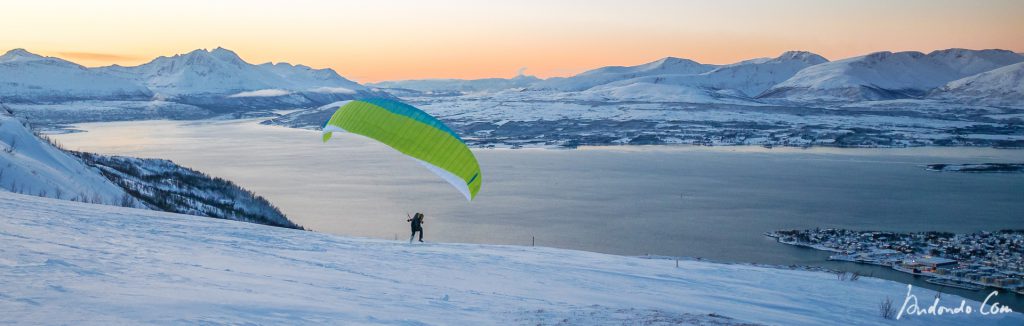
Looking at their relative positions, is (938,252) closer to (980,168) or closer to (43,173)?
(43,173)

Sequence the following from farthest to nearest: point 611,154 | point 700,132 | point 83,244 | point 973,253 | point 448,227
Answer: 1. point 700,132
2. point 611,154
3. point 448,227
4. point 973,253
5. point 83,244

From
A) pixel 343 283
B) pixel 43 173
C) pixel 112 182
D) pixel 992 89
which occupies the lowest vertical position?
pixel 343 283

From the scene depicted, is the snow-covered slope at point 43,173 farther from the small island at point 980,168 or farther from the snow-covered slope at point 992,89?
the snow-covered slope at point 992,89

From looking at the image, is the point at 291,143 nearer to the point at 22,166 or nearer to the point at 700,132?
the point at 700,132

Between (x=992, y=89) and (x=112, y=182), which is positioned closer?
(x=112, y=182)

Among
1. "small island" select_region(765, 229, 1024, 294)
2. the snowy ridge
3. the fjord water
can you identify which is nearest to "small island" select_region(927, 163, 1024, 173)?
the fjord water

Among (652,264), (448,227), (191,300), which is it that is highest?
(191,300)

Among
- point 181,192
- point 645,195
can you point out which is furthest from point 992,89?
point 181,192

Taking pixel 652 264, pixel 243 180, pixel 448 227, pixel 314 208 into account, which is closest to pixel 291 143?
pixel 243 180
